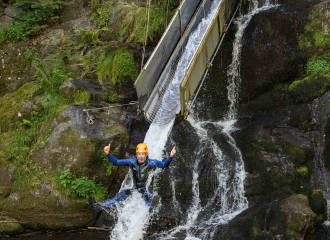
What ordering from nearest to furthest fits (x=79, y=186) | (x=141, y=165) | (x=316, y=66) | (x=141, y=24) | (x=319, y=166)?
1. (x=141, y=165)
2. (x=319, y=166)
3. (x=79, y=186)
4. (x=316, y=66)
5. (x=141, y=24)

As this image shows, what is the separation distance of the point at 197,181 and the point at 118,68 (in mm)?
3687

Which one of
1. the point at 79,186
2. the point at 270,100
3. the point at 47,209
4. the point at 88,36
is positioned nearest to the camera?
the point at 47,209

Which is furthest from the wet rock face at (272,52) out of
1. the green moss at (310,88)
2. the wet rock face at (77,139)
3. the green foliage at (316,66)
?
the wet rock face at (77,139)

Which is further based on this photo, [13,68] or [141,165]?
[13,68]

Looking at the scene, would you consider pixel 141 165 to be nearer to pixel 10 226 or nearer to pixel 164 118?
pixel 164 118

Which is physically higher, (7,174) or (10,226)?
(7,174)

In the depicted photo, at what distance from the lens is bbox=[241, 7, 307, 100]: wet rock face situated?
773 cm

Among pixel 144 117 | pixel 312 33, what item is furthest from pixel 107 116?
pixel 312 33

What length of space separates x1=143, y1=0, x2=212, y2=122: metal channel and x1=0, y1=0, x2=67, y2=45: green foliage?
14.8 ft

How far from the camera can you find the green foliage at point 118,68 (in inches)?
315

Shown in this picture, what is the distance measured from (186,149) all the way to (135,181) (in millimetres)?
1739

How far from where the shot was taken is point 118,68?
8008 millimetres

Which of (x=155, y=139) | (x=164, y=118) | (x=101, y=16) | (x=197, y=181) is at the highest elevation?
(x=101, y=16)

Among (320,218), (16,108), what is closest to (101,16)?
(16,108)
